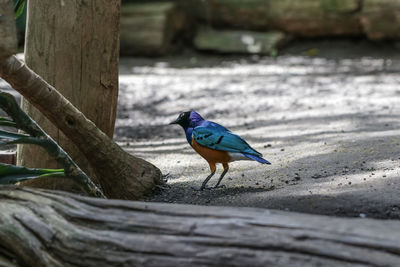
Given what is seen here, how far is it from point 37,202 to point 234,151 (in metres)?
1.33

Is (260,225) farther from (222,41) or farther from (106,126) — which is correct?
(222,41)

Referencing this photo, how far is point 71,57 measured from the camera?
383cm

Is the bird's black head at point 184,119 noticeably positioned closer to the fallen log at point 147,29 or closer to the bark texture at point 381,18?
the fallen log at point 147,29

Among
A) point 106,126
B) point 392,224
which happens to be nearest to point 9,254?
point 106,126

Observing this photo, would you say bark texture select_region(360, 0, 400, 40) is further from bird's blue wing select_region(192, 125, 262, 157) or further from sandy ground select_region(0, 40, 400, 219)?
bird's blue wing select_region(192, 125, 262, 157)

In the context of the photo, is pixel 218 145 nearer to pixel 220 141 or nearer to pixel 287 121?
pixel 220 141

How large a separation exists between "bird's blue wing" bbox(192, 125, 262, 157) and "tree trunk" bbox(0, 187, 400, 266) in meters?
1.05

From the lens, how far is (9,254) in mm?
2699

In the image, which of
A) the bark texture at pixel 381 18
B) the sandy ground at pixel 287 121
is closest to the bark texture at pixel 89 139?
the sandy ground at pixel 287 121

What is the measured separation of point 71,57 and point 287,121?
10.4 ft

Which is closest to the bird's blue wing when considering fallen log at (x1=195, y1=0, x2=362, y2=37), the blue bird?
the blue bird

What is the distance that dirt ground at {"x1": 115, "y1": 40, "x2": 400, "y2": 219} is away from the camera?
3.34 m

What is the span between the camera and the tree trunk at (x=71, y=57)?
12.4 ft

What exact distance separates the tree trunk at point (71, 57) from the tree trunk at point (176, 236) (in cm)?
106
